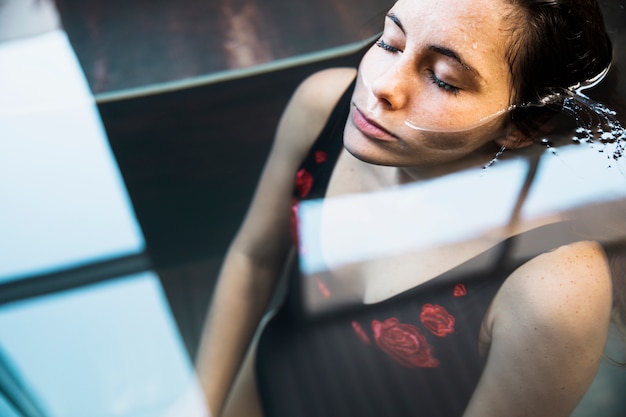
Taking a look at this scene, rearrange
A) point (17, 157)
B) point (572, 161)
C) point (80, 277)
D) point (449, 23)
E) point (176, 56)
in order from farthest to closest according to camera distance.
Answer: point (176, 56) < point (17, 157) < point (80, 277) < point (572, 161) < point (449, 23)

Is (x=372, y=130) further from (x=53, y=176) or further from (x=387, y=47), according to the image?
(x=53, y=176)

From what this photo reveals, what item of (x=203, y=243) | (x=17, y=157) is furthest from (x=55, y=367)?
(x=17, y=157)

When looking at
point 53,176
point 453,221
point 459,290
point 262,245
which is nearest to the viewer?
point 459,290

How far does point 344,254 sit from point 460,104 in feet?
0.97

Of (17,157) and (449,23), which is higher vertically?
(449,23)

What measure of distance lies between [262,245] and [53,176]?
443mm

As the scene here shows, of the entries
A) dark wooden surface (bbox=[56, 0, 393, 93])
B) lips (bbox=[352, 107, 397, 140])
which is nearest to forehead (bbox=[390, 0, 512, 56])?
lips (bbox=[352, 107, 397, 140])

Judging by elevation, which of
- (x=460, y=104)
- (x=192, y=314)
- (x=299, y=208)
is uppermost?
(x=460, y=104)

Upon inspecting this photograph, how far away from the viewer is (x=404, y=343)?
2.83 feet

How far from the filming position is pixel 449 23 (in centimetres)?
75

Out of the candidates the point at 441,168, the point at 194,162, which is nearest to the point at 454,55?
the point at 441,168

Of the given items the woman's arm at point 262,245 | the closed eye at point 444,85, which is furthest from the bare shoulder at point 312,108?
the closed eye at point 444,85

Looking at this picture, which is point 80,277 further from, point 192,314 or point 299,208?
point 299,208

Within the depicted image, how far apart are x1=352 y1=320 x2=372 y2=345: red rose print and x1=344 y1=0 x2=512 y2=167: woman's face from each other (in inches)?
9.0
